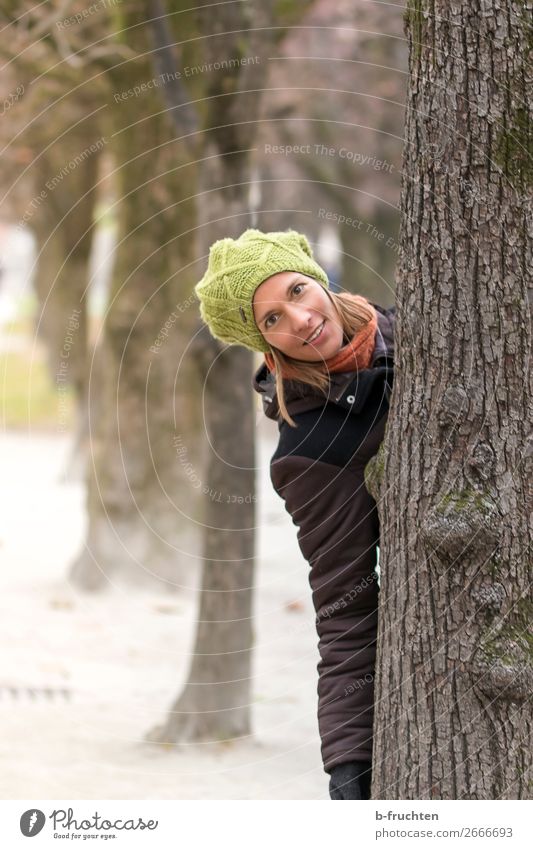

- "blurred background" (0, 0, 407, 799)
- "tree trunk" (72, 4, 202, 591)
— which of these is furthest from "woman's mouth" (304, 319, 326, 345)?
"tree trunk" (72, 4, 202, 591)

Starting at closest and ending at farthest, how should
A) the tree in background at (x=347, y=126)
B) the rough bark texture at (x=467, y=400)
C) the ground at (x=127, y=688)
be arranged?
the rough bark texture at (x=467, y=400), the ground at (x=127, y=688), the tree in background at (x=347, y=126)

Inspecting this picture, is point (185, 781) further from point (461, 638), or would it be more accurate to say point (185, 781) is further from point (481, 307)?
point (481, 307)

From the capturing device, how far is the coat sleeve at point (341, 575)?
9.52 feet

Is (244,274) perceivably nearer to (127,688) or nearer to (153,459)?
(127,688)

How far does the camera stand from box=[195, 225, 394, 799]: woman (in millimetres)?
2912

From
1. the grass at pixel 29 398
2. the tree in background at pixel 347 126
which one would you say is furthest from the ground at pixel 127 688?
the grass at pixel 29 398

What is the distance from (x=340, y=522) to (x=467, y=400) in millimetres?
481

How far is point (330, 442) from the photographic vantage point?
2.91m

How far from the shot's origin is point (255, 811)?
10.1ft

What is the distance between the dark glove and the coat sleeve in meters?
0.03

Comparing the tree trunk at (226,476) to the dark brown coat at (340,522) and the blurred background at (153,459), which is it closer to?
the blurred background at (153,459)

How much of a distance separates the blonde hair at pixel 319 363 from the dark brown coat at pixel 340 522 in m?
0.03

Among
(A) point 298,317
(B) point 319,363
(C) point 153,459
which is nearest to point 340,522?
(B) point 319,363

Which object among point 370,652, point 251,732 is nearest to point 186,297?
point 251,732
